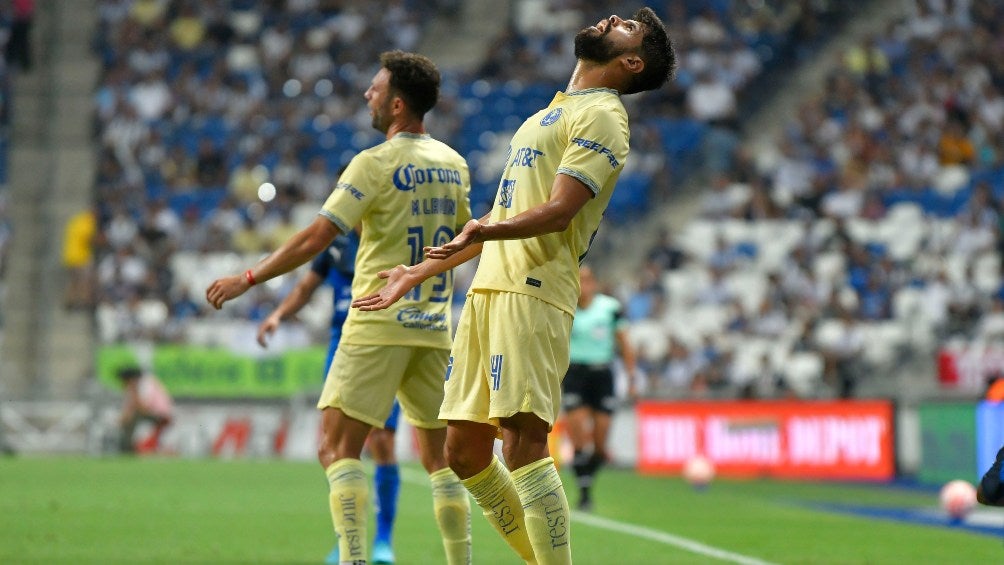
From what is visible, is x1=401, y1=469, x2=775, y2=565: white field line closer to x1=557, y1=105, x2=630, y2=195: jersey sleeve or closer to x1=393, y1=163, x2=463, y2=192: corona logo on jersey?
x1=393, y1=163, x2=463, y2=192: corona logo on jersey

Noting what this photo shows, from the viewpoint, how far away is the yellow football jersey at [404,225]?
741 centimetres

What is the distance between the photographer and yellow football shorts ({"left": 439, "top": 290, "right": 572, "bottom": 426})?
5906 mm

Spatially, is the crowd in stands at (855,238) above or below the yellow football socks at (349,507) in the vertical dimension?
above

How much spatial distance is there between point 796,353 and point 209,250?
1031 cm

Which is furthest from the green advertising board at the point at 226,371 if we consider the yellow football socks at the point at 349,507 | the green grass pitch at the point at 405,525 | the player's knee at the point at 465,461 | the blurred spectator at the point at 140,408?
the player's knee at the point at 465,461

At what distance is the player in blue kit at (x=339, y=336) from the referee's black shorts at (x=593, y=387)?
5.84 m

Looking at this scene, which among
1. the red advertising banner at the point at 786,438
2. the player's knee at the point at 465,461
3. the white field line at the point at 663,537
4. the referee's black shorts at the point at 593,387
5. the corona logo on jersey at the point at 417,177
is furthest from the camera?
the red advertising banner at the point at 786,438

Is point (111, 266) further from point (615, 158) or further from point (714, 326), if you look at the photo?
point (615, 158)

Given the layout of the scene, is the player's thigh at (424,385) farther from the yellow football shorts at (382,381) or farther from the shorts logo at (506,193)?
the shorts logo at (506,193)

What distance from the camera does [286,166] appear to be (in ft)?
93.2

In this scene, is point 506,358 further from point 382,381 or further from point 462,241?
point 382,381

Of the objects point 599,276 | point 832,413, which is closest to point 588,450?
point 832,413

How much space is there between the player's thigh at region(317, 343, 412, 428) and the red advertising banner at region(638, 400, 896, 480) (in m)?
14.3

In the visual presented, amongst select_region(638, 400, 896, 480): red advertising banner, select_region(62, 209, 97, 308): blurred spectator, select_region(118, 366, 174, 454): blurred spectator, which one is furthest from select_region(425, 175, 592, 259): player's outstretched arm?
select_region(62, 209, 97, 308): blurred spectator
